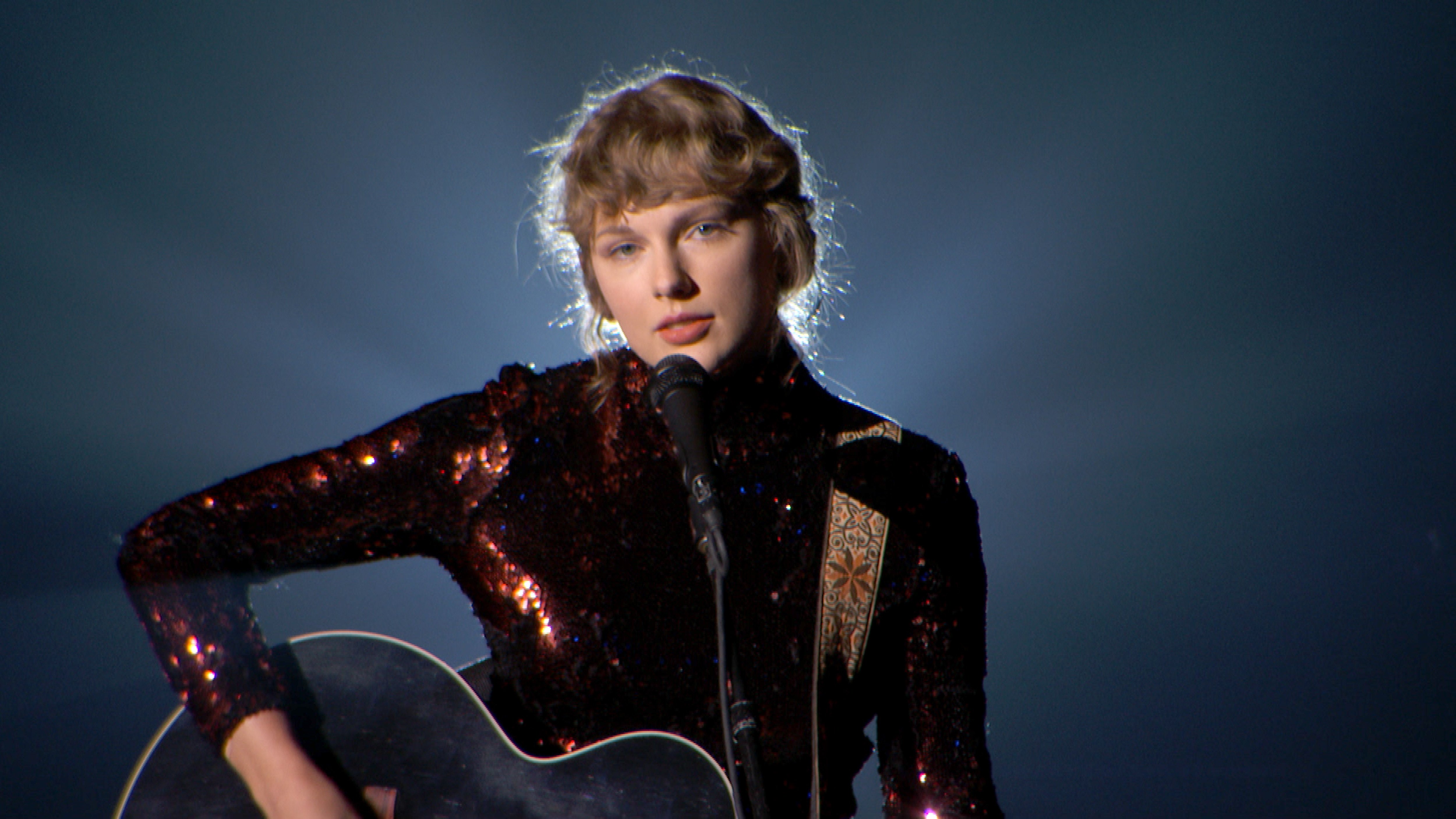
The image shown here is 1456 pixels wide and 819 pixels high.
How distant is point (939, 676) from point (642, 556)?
0.51 m

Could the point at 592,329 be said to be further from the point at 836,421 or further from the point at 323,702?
the point at 323,702

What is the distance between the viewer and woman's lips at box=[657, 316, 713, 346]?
1.03 m

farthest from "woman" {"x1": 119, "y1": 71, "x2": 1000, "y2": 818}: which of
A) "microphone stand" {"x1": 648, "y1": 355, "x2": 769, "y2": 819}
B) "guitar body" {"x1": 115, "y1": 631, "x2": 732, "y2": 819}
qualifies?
"microphone stand" {"x1": 648, "y1": 355, "x2": 769, "y2": 819}

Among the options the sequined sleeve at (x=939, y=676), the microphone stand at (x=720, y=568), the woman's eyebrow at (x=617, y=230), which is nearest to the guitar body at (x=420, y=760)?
the microphone stand at (x=720, y=568)

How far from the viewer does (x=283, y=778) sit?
77 cm

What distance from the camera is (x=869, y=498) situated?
1194 mm

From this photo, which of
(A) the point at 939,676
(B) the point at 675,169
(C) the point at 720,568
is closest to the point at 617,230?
(B) the point at 675,169

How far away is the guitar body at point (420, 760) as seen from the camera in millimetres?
789

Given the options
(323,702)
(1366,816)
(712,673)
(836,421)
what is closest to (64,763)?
(323,702)

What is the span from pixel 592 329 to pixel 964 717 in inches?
35.0

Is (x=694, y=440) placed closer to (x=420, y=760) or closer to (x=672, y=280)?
(x=672, y=280)

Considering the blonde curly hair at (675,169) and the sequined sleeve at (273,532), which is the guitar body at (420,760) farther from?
the blonde curly hair at (675,169)

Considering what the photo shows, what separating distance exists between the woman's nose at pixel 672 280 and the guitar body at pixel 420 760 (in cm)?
54

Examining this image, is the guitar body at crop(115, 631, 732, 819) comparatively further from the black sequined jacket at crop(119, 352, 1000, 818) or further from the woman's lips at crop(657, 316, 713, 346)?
the woman's lips at crop(657, 316, 713, 346)
